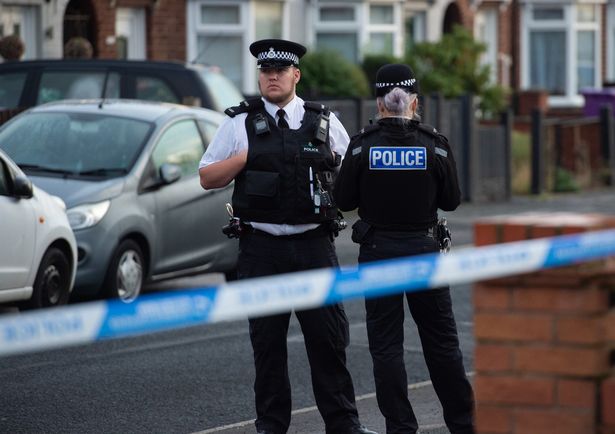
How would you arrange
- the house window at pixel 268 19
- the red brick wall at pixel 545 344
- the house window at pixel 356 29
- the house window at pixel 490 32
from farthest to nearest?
the house window at pixel 490 32 < the house window at pixel 356 29 < the house window at pixel 268 19 < the red brick wall at pixel 545 344

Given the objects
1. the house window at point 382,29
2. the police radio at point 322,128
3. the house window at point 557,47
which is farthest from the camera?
the house window at point 557,47

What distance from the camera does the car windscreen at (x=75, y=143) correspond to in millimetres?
12188

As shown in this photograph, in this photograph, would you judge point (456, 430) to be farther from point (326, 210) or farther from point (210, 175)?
point (210, 175)

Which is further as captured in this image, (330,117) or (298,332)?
(298,332)

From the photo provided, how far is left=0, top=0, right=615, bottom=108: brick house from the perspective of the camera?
79.8 ft

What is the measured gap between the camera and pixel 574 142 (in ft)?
88.1

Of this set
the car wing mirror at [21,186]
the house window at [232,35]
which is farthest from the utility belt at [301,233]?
the house window at [232,35]

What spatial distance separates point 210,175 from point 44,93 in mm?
9200

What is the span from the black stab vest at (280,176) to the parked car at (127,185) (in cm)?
480

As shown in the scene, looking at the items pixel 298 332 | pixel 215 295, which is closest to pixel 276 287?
pixel 215 295

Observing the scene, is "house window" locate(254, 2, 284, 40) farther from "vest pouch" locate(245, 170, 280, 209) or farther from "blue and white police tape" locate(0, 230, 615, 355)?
"blue and white police tape" locate(0, 230, 615, 355)

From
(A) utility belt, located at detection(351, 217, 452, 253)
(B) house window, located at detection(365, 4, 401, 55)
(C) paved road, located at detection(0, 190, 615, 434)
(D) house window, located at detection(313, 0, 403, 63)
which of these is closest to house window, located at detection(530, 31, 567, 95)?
(B) house window, located at detection(365, 4, 401, 55)

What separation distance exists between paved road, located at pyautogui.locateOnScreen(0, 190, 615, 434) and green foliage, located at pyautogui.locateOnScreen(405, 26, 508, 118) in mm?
18785

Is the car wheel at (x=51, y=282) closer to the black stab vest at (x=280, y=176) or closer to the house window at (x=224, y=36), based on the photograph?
the black stab vest at (x=280, y=176)
